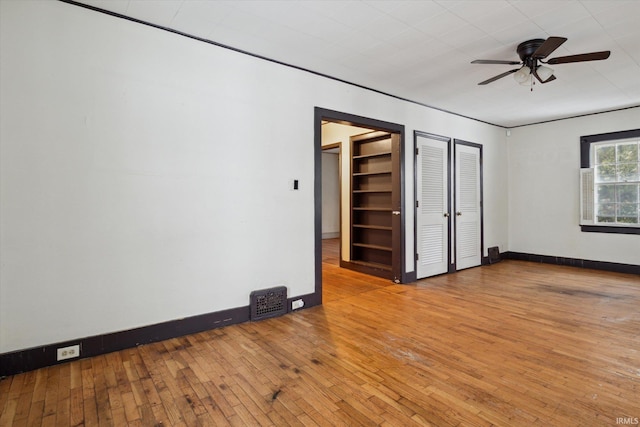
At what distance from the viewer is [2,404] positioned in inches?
79.2

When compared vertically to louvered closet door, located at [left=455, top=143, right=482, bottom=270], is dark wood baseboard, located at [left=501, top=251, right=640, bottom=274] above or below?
below

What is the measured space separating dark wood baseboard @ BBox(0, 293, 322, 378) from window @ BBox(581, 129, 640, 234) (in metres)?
6.21

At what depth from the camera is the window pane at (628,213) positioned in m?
5.58

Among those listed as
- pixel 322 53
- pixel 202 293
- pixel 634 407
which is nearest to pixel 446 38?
pixel 322 53

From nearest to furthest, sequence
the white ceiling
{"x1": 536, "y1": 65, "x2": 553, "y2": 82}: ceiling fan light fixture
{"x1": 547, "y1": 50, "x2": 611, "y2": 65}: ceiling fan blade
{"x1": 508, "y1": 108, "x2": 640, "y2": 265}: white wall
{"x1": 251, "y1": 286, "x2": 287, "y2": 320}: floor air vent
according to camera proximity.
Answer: the white ceiling
{"x1": 547, "y1": 50, "x2": 611, "y2": 65}: ceiling fan blade
{"x1": 536, "y1": 65, "x2": 553, "y2": 82}: ceiling fan light fixture
{"x1": 251, "y1": 286, "x2": 287, "y2": 320}: floor air vent
{"x1": 508, "y1": 108, "x2": 640, "y2": 265}: white wall

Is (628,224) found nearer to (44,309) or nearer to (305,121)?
(305,121)

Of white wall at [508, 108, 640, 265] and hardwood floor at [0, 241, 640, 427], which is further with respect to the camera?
white wall at [508, 108, 640, 265]

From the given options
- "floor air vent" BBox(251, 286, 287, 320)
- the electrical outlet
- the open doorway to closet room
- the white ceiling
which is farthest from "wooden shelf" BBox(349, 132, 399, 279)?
the electrical outlet

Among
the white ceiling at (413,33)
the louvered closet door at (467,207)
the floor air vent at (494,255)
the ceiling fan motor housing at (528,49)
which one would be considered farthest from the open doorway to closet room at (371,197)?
the floor air vent at (494,255)

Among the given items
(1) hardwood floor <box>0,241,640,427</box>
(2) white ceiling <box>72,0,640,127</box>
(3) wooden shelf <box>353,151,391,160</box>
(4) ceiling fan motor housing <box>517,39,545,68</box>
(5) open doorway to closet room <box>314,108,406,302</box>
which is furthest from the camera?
(3) wooden shelf <box>353,151,391,160</box>

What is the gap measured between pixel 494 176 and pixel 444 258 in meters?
2.34

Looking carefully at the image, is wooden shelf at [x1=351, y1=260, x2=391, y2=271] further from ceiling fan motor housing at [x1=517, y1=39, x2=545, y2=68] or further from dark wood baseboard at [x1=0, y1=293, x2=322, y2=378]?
ceiling fan motor housing at [x1=517, y1=39, x2=545, y2=68]

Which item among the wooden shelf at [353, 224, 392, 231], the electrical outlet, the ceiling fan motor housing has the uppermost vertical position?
the ceiling fan motor housing

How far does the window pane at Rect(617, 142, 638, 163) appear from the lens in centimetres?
559
